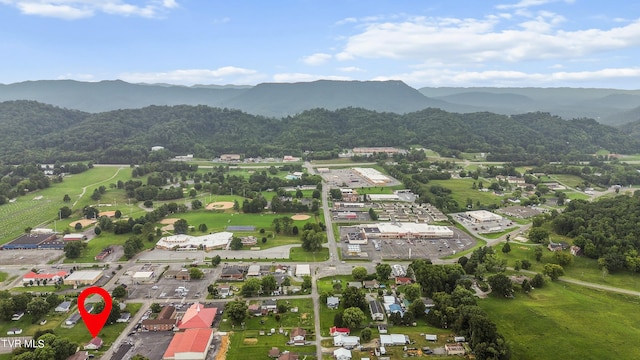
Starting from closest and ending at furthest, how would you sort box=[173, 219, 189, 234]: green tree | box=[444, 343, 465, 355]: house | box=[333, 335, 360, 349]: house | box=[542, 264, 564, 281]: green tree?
box=[444, 343, 465, 355]: house, box=[333, 335, 360, 349]: house, box=[542, 264, 564, 281]: green tree, box=[173, 219, 189, 234]: green tree

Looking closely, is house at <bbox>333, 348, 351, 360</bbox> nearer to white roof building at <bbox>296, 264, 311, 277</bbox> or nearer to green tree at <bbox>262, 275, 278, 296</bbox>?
green tree at <bbox>262, 275, 278, 296</bbox>

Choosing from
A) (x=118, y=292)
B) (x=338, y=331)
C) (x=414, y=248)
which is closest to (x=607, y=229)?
(x=414, y=248)

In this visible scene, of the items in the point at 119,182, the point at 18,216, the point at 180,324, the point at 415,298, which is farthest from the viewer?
the point at 119,182

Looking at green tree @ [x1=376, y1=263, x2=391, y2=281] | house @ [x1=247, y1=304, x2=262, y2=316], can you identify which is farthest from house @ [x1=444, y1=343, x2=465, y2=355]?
house @ [x1=247, y1=304, x2=262, y2=316]

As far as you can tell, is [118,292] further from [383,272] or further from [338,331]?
[383,272]

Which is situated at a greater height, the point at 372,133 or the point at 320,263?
the point at 372,133

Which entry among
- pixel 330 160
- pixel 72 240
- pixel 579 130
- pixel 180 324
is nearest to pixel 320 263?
pixel 180 324

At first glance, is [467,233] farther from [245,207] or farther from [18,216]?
[18,216]

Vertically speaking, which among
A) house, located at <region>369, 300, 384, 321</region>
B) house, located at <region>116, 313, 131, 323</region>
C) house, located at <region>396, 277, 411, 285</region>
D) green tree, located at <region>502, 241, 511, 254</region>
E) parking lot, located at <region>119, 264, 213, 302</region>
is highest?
green tree, located at <region>502, 241, 511, 254</region>
